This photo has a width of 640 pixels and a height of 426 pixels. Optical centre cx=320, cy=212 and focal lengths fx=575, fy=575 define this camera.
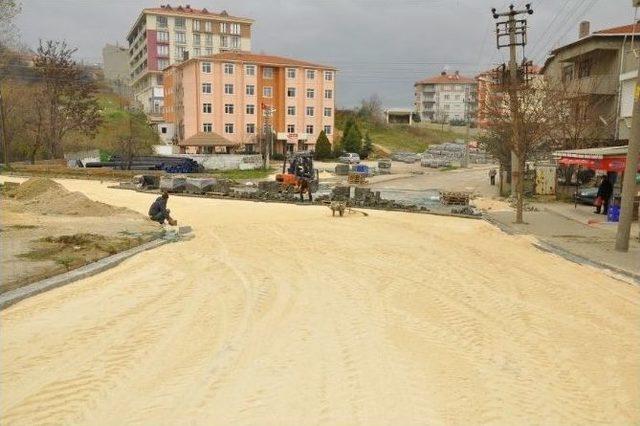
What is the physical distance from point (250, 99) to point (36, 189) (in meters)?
44.1

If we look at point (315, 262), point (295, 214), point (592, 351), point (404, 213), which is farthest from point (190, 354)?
point (404, 213)

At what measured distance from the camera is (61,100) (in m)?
56.6

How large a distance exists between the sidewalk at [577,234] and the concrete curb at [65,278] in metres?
10.3

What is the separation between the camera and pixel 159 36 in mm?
94062

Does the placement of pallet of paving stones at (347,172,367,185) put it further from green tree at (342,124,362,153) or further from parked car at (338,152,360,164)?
green tree at (342,124,362,153)

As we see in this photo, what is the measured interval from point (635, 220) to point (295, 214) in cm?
1246

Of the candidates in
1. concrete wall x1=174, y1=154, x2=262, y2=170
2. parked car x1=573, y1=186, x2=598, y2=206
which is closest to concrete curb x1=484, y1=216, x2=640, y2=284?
parked car x1=573, y1=186, x2=598, y2=206

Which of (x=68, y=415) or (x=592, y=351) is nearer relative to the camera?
(x=68, y=415)

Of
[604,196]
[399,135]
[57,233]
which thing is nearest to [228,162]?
[604,196]

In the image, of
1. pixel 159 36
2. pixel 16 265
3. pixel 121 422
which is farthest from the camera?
pixel 159 36

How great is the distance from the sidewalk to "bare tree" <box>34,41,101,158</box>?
43280 millimetres

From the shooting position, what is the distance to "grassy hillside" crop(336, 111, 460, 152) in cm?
9050

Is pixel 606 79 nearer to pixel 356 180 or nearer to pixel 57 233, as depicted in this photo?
pixel 356 180

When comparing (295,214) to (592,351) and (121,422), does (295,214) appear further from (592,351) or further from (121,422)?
(121,422)
